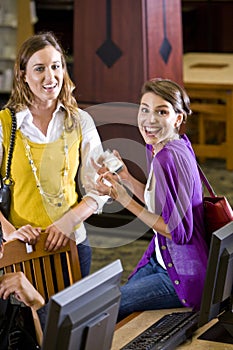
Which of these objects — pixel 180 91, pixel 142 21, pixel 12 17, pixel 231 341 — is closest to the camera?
pixel 231 341

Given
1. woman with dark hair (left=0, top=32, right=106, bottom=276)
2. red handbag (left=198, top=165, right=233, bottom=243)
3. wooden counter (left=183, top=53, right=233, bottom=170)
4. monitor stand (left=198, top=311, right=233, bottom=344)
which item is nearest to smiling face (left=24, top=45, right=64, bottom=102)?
woman with dark hair (left=0, top=32, right=106, bottom=276)

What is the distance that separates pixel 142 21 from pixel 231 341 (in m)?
3.19

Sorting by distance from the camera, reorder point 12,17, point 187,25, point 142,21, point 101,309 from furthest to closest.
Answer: point 187,25
point 12,17
point 142,21
point 101,309

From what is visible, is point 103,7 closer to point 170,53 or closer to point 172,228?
point 170,53

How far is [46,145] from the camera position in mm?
3791

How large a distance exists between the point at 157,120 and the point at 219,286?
0.75 meters

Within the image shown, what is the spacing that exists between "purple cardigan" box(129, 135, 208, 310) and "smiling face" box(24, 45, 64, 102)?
1.78ft

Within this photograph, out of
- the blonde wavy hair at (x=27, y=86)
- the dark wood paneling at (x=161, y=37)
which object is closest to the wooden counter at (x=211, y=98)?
the dark wood paneling at (x=161, y=37)

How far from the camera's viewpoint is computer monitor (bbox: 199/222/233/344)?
312cm

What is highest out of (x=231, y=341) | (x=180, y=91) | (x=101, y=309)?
(x=180, y=91)

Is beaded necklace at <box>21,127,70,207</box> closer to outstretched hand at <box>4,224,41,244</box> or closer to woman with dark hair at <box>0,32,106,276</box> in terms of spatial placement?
woman with dark hair at <box>0,32,106,276</box>

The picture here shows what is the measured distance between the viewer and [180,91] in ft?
12.0

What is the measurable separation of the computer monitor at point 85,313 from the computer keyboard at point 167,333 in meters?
0.47

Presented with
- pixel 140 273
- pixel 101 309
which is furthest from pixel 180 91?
pixel 101 309
